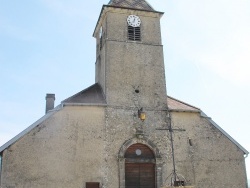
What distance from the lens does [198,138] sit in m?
18.3

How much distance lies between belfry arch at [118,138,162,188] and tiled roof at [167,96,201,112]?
254 cm

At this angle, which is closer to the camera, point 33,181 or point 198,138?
point 33,181

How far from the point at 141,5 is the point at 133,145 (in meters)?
8.93

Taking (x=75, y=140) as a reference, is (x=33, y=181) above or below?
below

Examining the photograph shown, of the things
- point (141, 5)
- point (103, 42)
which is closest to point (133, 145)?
point (103, 42)

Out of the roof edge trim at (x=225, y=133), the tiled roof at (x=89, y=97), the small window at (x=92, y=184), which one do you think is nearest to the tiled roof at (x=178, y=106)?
the roof edge trim at (x=225, y=133)

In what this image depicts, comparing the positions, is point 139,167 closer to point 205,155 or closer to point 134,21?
point 205,155

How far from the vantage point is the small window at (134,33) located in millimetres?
19766

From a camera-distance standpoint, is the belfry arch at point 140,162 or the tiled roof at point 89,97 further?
the tiled roof at point 89,97

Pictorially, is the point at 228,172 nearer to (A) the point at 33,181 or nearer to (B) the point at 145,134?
(B) the point at 145,134

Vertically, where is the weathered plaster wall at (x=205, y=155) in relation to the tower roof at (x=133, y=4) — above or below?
below

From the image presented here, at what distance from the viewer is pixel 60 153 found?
53.3ft

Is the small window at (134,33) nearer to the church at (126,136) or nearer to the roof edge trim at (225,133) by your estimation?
the church at (126,136)

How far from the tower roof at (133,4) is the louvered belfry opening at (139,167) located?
28.2 feet
